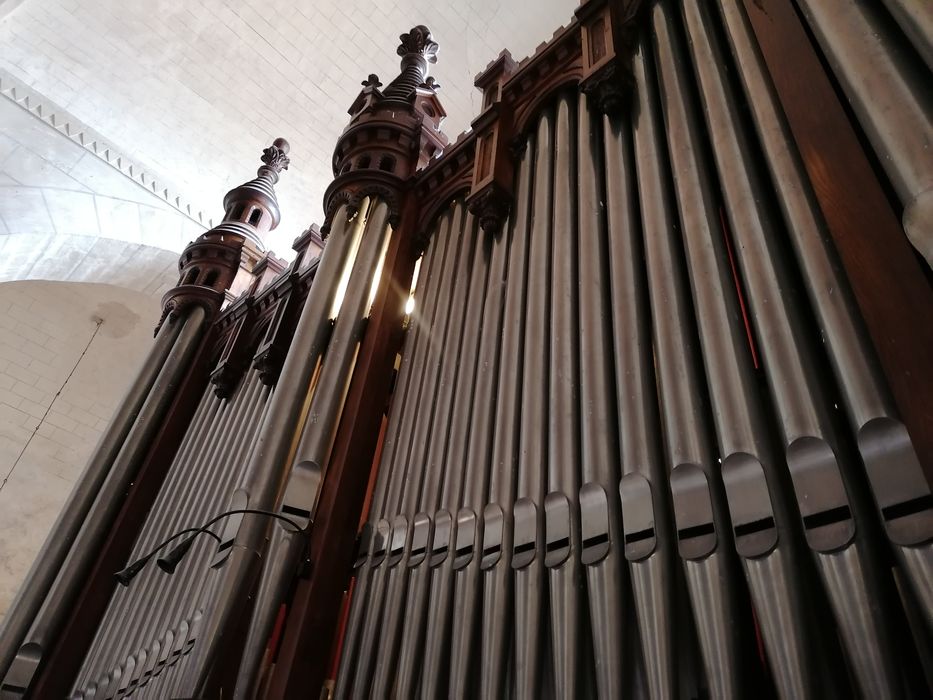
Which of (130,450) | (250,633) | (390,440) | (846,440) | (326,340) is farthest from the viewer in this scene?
(130,450)

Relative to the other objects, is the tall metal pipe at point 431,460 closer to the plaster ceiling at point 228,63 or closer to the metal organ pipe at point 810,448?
the metal organ pipe at point 810,448

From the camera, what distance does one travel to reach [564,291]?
85.3 inches

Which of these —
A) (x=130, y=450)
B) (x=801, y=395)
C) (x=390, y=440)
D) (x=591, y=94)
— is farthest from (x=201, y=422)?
(x=801, y=395)

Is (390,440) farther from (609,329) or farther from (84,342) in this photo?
(84,342)

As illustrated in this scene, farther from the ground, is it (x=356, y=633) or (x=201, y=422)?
(x=201, y=422)

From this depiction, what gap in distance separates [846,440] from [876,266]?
310mm

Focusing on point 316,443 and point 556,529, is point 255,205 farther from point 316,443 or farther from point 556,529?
point 556,529

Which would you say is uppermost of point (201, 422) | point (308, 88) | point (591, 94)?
point (308, 88)

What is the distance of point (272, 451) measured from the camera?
2510mm

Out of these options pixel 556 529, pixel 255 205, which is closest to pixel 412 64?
pixel 255 205

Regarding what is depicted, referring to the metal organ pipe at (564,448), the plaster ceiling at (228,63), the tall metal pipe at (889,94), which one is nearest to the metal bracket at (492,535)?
the metal organ pipe at (564,448)

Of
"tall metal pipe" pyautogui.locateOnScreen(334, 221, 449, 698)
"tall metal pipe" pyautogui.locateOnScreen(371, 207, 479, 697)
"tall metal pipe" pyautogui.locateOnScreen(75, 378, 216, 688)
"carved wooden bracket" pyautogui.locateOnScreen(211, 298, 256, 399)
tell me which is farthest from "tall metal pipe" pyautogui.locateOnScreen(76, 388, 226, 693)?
"tall metal pipe" pyautogui.locateOnScreen(371, 207, 479, 697)

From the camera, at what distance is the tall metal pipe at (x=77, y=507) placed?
365 cm

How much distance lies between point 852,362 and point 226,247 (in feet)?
16.3
